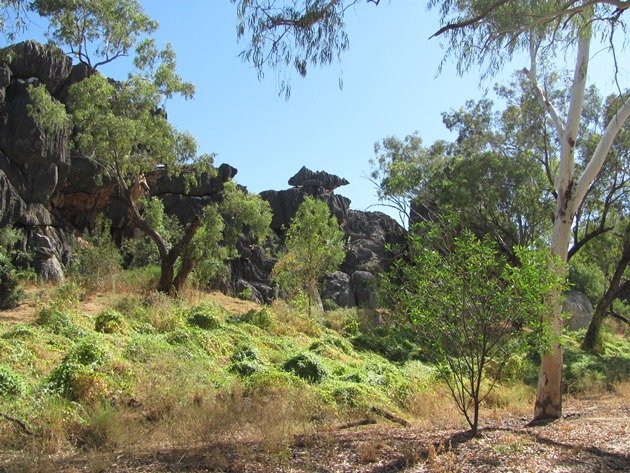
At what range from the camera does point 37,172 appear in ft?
70.4

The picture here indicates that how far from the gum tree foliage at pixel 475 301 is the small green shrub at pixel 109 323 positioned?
6.72 m

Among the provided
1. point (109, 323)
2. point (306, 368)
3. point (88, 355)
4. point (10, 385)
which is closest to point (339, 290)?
point (109, 323)

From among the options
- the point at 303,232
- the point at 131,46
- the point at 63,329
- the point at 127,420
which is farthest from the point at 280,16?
Result: the point at 303,232

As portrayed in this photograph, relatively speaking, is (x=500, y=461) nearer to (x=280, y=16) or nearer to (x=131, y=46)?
(x=280, y=16)

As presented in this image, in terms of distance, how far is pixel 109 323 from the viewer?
39.1ft

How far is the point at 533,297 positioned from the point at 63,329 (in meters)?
8.12

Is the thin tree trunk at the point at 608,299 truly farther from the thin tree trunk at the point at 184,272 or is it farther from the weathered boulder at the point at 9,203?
the weathered boulder at the point at 9,203

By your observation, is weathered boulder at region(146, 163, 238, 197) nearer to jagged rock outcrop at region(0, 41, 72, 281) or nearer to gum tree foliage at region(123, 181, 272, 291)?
gum tree foliage at region(123, 181, 272, 291)

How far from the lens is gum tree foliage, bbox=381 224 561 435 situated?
6566mm

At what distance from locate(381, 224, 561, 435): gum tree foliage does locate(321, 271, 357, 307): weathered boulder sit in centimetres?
2529

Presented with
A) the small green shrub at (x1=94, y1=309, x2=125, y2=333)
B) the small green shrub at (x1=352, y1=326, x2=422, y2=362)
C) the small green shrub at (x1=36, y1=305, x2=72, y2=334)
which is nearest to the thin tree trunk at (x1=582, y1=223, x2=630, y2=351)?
the small green shrub at (x1=352, y1=326, x2=422, y2=362)

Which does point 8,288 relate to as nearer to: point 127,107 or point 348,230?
point 127,107

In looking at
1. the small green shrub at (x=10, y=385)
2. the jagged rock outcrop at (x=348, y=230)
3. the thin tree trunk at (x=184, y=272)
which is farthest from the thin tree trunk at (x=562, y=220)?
the jagged rock outcrop at (x=348, y=230)

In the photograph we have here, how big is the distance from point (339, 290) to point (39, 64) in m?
18.4
